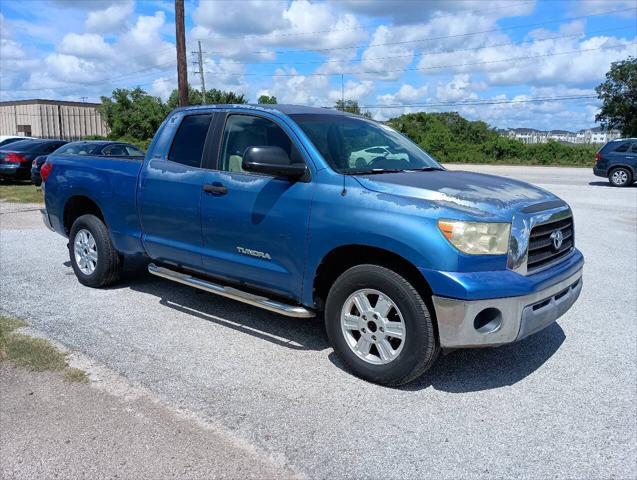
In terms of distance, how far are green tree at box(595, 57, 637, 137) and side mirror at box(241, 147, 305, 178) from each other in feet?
168

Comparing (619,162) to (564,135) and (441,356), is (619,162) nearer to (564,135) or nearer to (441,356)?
(441,356)

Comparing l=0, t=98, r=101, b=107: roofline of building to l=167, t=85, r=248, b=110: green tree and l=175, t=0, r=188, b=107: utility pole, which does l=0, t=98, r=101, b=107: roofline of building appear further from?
l=175, t=0, r=188, b=107: utility pole

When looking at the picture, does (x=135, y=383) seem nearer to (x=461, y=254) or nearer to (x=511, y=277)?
(x=461, y=254)

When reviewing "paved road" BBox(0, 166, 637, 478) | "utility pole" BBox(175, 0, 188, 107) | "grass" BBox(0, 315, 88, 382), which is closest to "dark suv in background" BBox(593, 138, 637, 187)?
"utility pole" BBox(175, 0, 188, 107)

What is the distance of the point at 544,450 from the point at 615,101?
54.2 m

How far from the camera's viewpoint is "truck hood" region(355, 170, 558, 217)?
371 cm

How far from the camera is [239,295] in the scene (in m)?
4.68

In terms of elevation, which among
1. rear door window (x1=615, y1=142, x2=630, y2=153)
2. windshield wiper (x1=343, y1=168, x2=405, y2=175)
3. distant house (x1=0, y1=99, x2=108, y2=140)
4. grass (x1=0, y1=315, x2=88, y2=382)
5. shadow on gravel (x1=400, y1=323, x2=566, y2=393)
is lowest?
shadow on gravel (x1=400, y1=323, x2=566, y2=393)

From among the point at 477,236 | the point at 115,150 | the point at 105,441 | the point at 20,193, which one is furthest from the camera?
the point at 20,193

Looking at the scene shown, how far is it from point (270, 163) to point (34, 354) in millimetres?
2330

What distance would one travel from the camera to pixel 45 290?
6301 mm

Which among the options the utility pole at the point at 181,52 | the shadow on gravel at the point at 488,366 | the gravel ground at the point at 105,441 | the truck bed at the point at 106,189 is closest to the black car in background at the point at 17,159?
the utility pole at the point at 181,52

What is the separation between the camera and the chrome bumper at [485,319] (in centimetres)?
355

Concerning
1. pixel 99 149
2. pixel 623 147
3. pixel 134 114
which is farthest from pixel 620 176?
pixel 134 114
